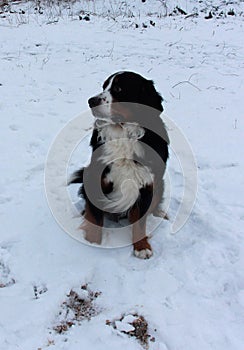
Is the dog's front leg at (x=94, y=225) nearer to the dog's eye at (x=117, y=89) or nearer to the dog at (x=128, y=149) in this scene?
the dog at (x=128, y=149)

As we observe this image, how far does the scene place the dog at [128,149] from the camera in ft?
8.55

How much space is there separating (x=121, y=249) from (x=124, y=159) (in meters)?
0.67

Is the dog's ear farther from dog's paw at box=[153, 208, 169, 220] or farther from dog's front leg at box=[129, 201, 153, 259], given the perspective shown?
dog's paw at box=[153, 208, 169, 220]

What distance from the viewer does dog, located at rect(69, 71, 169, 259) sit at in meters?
2.61

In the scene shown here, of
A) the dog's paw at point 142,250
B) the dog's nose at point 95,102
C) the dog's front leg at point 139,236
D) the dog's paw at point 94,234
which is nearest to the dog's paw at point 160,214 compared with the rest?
the dog's front leg at point 139,236

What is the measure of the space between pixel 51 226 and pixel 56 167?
37.6 inches

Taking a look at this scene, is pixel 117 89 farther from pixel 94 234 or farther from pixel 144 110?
pixel 94 234

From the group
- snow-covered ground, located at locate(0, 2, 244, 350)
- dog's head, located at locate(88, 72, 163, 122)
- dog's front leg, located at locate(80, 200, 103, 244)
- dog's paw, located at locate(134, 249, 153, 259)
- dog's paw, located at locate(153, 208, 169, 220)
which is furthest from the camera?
dog's paw, located at locate(153, 208, 169, 220)

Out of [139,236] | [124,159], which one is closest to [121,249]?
[139,236]

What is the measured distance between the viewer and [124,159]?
2.64 m

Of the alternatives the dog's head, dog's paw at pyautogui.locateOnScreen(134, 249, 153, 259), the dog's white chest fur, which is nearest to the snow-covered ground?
dog's paw at pyautogui.locateOnScreen(134, 249, 153, 259)

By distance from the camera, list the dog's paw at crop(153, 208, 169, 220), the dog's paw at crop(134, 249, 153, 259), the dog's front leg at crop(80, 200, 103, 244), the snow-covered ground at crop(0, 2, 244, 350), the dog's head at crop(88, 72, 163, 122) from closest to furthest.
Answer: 1. the snow-covered ground at crop(0, 2, 244, 350)
2. the dog's head at crop(88, 72, 163, 122)
3. the dog's paw at crop(134, 249, 153, 259)
4. the dog's front leg at crop(80, 200, 103, 244)
5. the dog's paw at crop(153, 208, 169, 220)

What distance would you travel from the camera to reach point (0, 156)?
13.0 ft

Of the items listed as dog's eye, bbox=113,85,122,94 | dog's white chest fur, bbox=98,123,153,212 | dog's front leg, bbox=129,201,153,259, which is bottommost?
dog's front leg, bbox=129,201,153,259
